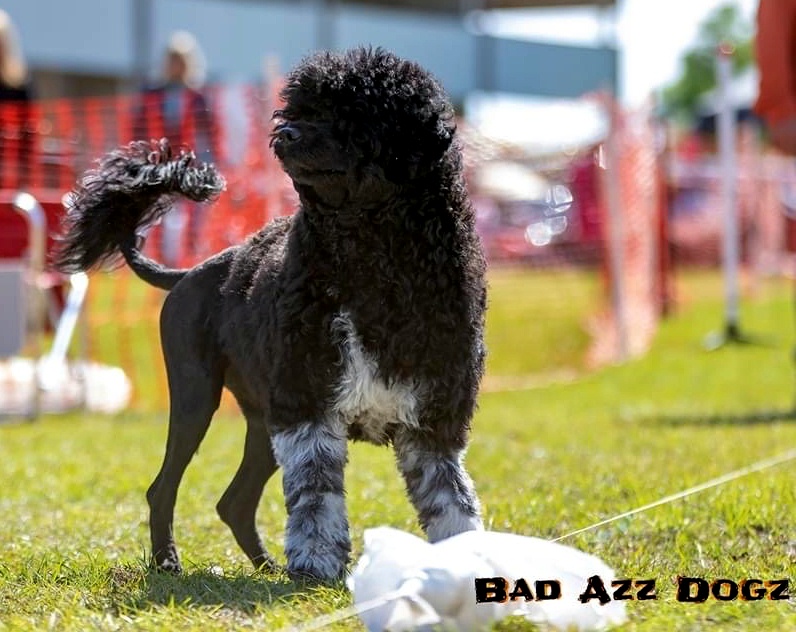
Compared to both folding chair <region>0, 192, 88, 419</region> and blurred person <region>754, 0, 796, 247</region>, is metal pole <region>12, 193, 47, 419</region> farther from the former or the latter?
blurred person <region>754, 0, 796, 247</region>

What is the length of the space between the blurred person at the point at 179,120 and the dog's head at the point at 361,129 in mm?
6672

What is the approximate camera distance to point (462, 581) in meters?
3.51

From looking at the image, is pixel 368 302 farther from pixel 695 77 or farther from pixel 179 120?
pixel 695 77

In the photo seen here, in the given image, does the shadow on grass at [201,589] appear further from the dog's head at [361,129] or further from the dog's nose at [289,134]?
the dog's nose at [289,134]

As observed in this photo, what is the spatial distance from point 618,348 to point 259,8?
771 inches

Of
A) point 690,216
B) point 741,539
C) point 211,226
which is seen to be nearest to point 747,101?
point 690,216

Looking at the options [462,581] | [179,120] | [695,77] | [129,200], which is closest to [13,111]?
[179,120]

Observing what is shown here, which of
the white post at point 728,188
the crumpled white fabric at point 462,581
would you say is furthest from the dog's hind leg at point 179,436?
the white post at point 728,188

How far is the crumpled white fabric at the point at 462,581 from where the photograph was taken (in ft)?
11.4

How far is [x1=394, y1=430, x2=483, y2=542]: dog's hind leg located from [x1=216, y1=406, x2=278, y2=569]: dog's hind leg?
30.4 inches

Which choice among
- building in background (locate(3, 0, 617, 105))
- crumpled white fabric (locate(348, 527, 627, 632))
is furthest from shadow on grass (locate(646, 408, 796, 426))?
building in background (locate(3, 0, 617, 105))

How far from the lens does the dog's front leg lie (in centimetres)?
425

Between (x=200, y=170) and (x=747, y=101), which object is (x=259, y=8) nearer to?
(x=747, y=101)

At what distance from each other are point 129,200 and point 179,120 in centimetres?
688
